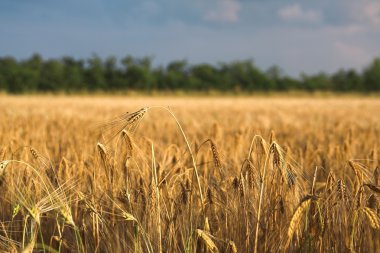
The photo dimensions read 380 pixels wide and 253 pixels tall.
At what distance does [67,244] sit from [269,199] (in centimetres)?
70

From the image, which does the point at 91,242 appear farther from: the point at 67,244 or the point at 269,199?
the point at 269,199

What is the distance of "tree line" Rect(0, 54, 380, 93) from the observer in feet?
99.8

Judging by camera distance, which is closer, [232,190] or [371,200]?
[371,200]

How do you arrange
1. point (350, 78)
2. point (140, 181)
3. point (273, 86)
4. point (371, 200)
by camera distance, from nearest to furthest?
point (371, 200) < point (140, 181) < point (273, 86) < point (350, 78)

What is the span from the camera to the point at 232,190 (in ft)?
4.98

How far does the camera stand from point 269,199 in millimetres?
1529

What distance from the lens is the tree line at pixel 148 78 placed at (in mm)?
30406

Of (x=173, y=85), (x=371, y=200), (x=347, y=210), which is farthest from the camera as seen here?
(x=173, y=85)

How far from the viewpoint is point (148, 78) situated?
32344 millimetres

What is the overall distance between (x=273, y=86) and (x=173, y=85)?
26.1 ft

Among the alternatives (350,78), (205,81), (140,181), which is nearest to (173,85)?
(205,81)

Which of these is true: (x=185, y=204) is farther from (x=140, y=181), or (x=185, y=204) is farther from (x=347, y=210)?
(x=347, y=210)

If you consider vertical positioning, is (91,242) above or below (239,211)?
below

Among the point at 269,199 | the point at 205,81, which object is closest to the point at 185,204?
the point at 269,199
